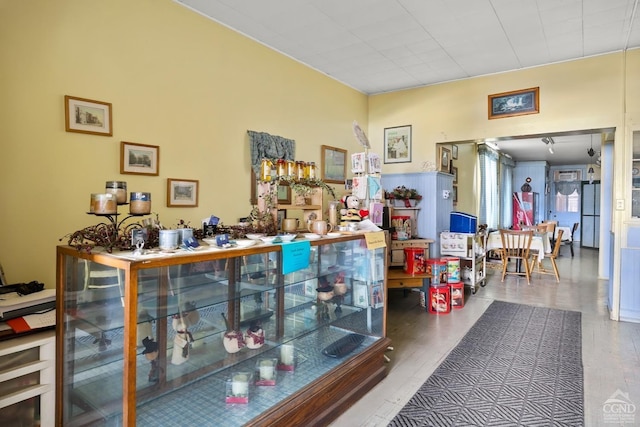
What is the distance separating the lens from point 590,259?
9039 mm

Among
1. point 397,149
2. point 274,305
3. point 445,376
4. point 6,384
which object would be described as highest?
point 397,149

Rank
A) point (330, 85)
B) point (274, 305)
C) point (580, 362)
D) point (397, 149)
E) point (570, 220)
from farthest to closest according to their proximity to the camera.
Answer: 1. point (570, 220)
2. point (397, 149)
3. point (330, 85)
4. point (580, 362)
5. point (274, 305)

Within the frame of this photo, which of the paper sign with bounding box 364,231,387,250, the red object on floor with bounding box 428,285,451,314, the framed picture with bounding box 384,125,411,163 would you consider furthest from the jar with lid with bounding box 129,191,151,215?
the framed picture with bounding box 384,125,411,163

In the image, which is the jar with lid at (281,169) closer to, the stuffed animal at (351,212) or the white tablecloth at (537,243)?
the stuffed animal at (351,212)

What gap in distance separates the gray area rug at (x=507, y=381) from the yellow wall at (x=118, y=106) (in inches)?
96.8

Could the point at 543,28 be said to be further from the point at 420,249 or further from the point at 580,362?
the point at 580,362

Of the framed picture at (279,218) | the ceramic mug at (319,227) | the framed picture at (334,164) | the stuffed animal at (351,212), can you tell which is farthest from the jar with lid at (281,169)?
the framed picture at (334,164)

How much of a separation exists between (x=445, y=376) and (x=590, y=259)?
818 cm

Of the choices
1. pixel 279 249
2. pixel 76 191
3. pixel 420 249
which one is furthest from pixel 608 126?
pixel 76 191

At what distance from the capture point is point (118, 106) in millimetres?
2957

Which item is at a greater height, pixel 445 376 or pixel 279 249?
pixel 279 249

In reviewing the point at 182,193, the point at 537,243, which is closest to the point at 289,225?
the point at 182,193

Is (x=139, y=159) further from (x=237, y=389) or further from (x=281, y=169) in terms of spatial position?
(x=237, y=389)

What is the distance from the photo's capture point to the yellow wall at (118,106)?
2447mm
